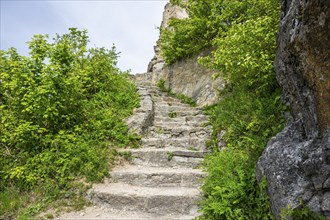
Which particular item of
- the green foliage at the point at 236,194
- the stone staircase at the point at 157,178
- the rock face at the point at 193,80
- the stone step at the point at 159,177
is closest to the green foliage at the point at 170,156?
the stone staircase at the point at 157,178

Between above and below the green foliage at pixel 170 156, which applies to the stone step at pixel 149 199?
below

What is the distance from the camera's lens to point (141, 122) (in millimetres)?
8695

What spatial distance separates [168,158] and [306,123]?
407 cm

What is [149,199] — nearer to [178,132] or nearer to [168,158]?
[168,158]

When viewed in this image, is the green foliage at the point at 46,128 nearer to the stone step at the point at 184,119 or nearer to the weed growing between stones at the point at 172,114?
the stone step at the point at 184,119

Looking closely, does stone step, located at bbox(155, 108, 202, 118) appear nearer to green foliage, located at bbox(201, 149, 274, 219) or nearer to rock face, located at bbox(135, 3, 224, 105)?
rock face, located at bbox(135, 3, 224, 105)

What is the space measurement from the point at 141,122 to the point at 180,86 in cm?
597

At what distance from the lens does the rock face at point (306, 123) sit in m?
3.12

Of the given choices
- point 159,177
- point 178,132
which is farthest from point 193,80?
point 159,177

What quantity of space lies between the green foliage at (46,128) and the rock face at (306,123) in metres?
4.09

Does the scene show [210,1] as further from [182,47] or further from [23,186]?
[23,186]

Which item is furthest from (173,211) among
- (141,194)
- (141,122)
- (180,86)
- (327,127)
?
(180,86)

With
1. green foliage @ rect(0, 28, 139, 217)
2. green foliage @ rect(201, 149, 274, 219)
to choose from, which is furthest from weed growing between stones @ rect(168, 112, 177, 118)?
green foliage @ rect(201, 149, 274, 219)

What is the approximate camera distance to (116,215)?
5.13 m
